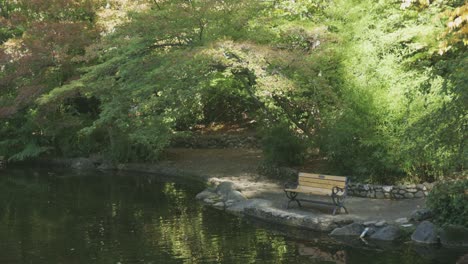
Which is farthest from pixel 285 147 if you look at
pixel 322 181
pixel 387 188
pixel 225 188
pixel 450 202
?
pixel 450 202

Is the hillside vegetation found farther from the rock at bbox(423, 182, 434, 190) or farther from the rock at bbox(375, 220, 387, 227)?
the rock at bbox(375, 220, 387, 227)

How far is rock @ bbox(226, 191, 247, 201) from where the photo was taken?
1267 cm

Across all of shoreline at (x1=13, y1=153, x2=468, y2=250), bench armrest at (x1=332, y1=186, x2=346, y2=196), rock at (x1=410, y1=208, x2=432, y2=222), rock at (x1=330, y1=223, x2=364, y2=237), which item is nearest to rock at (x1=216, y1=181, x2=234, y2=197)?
shoreline at (x1=13, y1=153, x2=468, y2=250)

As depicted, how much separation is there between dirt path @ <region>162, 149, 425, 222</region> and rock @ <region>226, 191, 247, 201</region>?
10.3 inches

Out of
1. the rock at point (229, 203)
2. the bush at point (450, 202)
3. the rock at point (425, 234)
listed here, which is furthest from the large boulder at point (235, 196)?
the bush at point (450, 202)

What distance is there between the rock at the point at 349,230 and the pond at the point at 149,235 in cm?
27

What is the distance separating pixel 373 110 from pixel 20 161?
17151 millimetres

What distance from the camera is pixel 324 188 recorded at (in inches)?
431

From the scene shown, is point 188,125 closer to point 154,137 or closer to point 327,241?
point 154,137

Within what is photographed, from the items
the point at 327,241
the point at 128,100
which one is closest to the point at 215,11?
the point at 128,100

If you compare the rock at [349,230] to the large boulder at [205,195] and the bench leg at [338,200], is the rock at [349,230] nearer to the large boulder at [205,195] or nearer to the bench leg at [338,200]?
the bench leg at [338,200]

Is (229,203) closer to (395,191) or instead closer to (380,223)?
(395,191)

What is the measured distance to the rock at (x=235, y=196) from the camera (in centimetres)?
1267

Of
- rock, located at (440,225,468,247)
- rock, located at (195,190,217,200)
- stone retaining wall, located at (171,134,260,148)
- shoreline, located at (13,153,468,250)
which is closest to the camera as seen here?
rock, located at (440,225,468,247)
